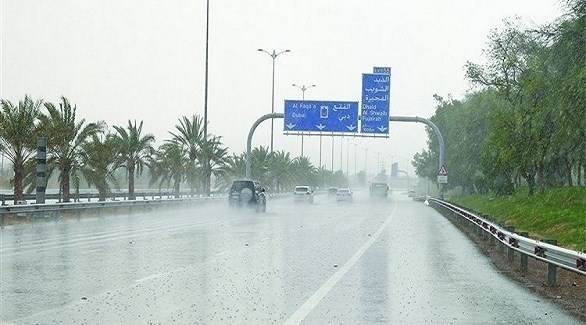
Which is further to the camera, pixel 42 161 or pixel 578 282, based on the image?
pixel 42 161

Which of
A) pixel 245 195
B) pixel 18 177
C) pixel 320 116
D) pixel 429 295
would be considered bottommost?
pixel 429 295

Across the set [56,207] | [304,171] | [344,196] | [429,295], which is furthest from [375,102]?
[304,171]

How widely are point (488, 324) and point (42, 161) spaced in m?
29.3

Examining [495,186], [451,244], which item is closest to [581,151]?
[451,244]

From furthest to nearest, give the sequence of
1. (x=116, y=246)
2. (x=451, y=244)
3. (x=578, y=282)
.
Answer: (x=451, y=244), (x=116, y=246), (x=578, y=282)

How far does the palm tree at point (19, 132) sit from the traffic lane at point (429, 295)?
74.1 feet

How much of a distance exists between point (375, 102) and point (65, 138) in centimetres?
1974

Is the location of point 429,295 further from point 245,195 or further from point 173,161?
point 173,161

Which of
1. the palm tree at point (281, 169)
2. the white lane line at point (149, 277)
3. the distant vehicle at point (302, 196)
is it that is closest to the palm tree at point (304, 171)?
the palm tree at point (281, 169)

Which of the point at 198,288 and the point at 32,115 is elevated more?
the point at 32,115

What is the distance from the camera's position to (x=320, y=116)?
171ft

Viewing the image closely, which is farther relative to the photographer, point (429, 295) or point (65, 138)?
point (65, 138)

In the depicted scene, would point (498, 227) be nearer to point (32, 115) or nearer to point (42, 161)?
point (42, 161)

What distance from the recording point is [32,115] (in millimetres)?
37250
